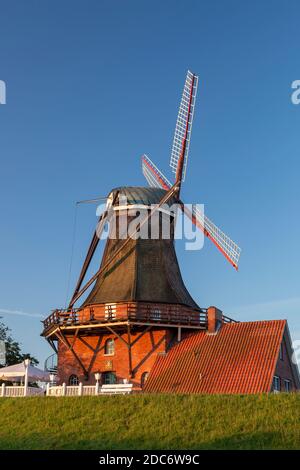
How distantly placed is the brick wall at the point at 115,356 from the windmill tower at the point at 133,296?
5 cm

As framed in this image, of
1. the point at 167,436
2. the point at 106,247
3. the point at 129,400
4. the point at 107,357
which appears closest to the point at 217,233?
the point at 106,247

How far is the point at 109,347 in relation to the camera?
3644 cm

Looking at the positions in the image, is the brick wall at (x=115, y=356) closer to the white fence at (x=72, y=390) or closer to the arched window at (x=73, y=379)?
the arched window at (x=73, y=379)

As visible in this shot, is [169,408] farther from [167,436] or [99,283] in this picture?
[99,283]

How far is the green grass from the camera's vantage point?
67.4ft

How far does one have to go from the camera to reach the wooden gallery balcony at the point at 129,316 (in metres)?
34.7

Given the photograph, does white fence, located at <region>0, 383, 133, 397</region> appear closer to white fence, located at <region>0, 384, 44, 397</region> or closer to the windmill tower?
white fence, located at <region>0, 384, 44, 397</region>

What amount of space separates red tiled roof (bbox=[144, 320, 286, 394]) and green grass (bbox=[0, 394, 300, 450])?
22.4 feet

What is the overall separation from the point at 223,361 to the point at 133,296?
5.92 metres

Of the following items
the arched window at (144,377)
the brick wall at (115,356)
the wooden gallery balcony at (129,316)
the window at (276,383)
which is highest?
the wooden gallery balcony at (129,316)

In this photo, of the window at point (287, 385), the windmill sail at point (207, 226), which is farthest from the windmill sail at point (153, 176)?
the window at point (287, 385)

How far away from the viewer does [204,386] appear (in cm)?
3183

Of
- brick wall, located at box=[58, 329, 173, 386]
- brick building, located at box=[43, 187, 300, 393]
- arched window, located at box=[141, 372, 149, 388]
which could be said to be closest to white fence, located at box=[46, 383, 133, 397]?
brick building, located at box=[43, 187, 300, 393]

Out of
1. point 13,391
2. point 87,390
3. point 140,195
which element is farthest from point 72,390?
point 140,195
